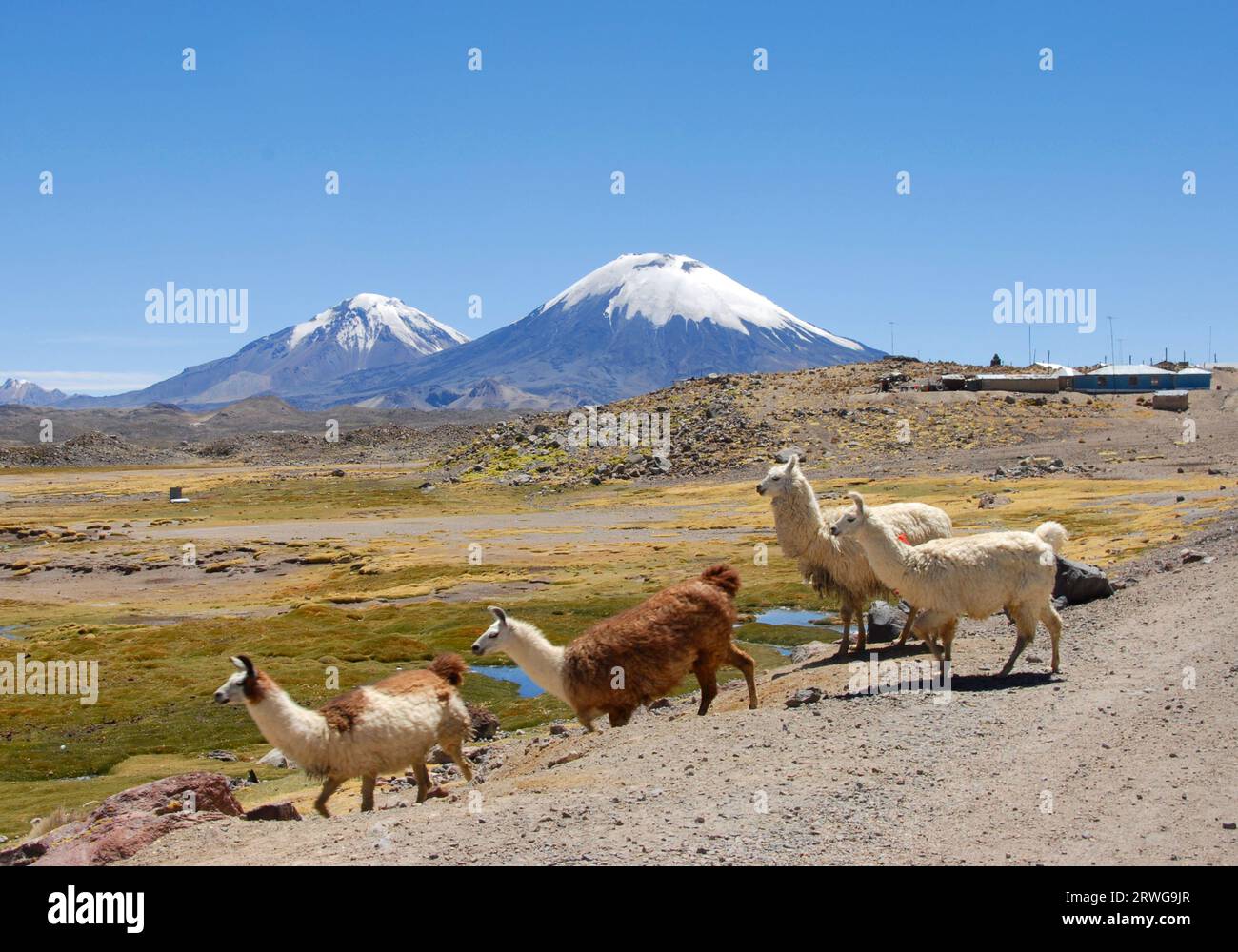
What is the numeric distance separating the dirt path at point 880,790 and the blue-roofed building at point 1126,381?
111 m

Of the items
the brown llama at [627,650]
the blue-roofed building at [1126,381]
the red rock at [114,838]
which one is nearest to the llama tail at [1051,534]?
the brown llama at [627,650]

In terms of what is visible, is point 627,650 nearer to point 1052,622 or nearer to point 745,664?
point 745,664

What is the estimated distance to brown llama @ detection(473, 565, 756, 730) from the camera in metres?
14.1

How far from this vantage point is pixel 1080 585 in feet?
67.1

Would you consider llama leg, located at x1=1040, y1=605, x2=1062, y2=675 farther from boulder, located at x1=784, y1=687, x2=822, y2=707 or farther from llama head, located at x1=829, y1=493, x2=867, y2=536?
boulder, located at x1=784, y1=687, x2=822, y2=707

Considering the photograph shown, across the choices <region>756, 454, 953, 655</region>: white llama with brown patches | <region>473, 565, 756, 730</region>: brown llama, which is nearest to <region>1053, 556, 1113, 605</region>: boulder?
<region>756, 454, 953, 655</region>: white llama with brown patches

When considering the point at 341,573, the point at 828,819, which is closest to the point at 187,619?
the point at 341,573

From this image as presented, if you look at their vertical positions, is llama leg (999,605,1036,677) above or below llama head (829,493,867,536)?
below

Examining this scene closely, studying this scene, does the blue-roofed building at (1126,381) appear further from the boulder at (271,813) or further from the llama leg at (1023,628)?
the boulder at (271,813)

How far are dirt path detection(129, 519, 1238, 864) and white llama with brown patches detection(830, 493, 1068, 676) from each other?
2.69 feet

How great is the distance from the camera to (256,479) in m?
131

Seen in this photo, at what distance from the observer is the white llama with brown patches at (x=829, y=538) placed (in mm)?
18938
